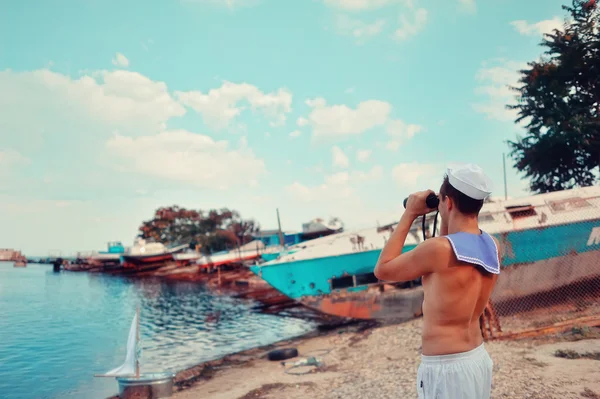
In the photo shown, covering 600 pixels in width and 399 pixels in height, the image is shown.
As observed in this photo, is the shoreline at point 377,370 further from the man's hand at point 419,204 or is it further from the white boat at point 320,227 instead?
the white boat at point 320,227

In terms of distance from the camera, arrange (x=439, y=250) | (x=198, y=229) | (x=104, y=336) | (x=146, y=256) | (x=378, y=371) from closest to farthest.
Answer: (x=439, y=250) < (x=378, y=371) < (x=104, y=336) < (x=146, y=256) < (x=198, y=229)

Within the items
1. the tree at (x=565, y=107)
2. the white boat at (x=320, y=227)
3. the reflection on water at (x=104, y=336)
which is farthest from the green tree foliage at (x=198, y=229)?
the tree at (x=565, y=107)

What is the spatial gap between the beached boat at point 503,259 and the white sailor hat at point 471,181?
43.7ft

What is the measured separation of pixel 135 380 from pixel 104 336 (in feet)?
49.3

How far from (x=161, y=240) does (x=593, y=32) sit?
3208 inches

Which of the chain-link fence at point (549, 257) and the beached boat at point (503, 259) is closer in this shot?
the chain-link fence at point (549, 257)

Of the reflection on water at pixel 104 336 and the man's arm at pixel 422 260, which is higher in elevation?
the man's arm at pixel 422 260

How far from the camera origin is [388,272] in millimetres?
2740

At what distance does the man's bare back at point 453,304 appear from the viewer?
2611mm

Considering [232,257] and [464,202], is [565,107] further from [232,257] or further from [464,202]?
[232,257]

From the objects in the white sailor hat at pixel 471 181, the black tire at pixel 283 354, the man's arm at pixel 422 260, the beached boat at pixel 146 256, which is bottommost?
the black tire at pixel 283 354

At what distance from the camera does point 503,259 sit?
1471cm

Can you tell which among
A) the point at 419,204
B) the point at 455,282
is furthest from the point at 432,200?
the point at 455,282

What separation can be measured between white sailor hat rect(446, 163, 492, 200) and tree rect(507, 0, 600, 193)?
27.1 metres
